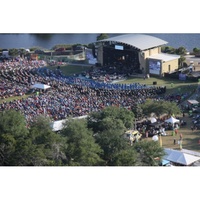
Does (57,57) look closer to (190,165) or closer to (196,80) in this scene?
(196,80)

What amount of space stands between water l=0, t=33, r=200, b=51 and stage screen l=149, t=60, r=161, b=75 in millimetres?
9563

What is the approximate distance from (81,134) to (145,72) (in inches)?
544

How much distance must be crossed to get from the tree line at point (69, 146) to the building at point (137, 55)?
1199 cm

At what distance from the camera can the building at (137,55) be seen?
2838cm

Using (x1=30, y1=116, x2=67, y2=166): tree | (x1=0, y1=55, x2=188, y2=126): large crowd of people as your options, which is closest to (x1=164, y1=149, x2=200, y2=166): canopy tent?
(x1=30, y1=116, x2=67, y2=166): tree

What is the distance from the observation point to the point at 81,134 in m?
15.6

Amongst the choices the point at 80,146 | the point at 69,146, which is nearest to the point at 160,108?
the point at 80,146

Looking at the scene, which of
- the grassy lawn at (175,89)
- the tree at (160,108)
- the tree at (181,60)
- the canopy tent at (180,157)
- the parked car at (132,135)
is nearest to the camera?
the canopy tent at (180,157)

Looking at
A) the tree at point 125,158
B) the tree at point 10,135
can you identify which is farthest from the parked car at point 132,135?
the tree at point 10,135

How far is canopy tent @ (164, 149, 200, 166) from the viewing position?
15.2m

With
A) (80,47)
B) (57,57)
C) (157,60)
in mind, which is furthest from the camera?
(80,47)

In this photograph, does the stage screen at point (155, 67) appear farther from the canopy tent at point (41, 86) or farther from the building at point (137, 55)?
the canopy tent at point (41, 86)

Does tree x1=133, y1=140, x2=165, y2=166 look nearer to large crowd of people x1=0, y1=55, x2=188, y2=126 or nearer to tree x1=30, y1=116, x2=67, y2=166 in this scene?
tree x1=30, y1=116, x2=67, y2=166
